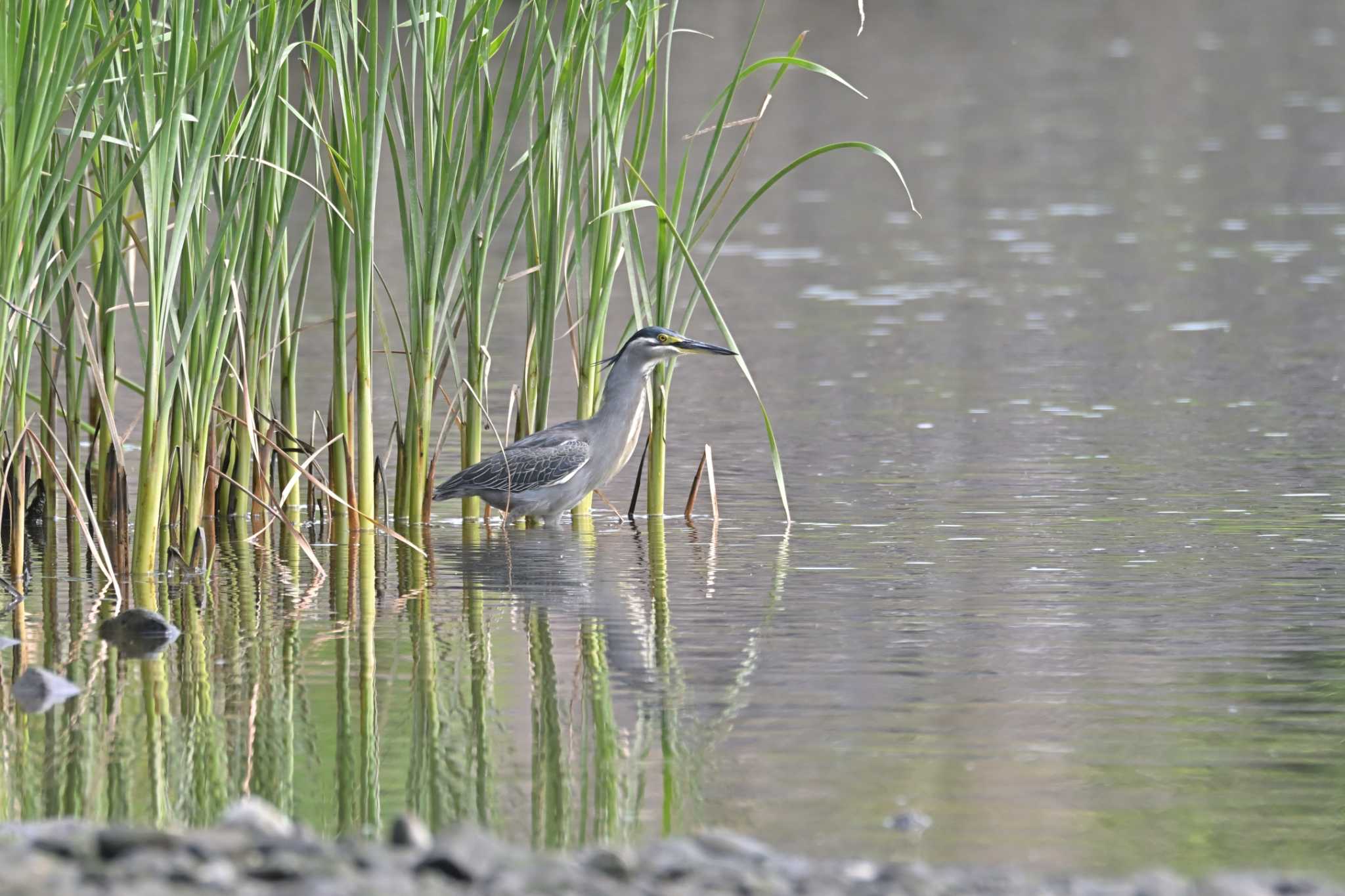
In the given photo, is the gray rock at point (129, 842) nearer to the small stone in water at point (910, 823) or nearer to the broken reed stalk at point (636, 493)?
the small stone in water at point (910, 823)

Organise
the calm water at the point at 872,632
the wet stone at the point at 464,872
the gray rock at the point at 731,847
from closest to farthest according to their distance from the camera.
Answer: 1. the wet stone at the point at 464,872
2. the gray rock at the point at 731,847
3. the calm water at the point at 872,632

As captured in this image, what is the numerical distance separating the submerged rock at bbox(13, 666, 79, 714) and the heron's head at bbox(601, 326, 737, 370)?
131 inches

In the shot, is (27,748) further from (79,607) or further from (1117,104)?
(1117,104)

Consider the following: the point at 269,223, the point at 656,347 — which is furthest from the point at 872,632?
the point at 269,223

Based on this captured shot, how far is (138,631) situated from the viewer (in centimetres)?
748

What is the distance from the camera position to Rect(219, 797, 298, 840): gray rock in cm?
464

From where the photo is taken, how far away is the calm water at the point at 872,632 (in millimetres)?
5586

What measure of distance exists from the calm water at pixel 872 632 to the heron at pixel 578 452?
9.0 inches

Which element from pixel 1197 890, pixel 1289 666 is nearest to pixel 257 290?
pixel 1289 666

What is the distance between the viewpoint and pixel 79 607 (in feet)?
26.6

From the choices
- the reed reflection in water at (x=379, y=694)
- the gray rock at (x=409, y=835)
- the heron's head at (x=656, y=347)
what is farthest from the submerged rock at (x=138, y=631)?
the gray rock at (x=409, y=835)

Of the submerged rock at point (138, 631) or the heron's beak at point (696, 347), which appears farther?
the heron's beak at point (696, 347)

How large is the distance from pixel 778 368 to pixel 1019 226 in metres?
7.34

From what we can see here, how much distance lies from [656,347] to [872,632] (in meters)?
2.37
